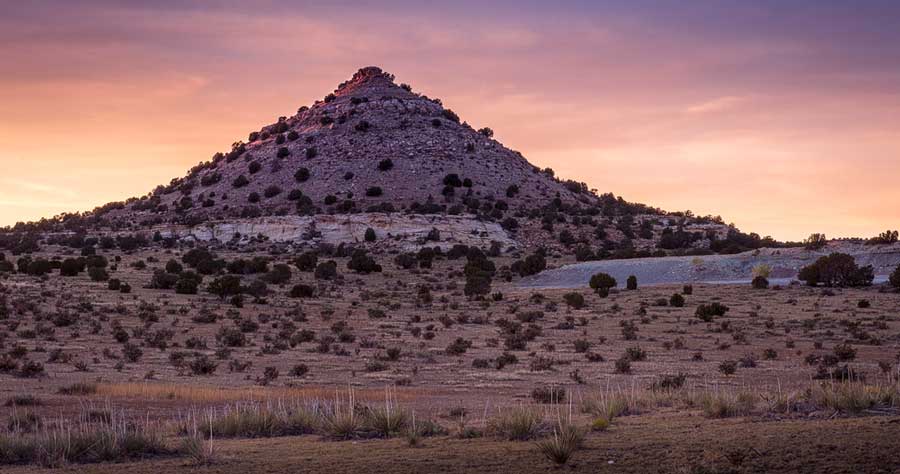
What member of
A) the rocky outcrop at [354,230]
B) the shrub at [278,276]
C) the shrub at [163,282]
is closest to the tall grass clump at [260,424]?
the shrub at [163,282]

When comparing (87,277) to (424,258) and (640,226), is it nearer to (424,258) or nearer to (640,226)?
(424,258)

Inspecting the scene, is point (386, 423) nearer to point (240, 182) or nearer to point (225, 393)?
point (225, 393)

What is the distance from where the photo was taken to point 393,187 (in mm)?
107125

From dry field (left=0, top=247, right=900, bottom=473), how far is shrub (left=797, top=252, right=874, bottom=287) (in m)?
1.98

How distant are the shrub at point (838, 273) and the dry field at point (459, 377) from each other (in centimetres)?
198

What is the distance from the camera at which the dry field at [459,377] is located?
14.3m

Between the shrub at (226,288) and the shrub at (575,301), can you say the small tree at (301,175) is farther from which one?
the shrub at (575,301)

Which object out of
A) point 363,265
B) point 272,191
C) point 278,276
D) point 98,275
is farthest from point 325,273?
point 272,191

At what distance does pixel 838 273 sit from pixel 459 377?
132ft

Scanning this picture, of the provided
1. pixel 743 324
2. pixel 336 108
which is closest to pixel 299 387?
pixel 743 324

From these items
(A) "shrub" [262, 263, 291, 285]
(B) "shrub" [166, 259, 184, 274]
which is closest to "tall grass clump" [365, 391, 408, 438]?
(A) "shrub" [262, 263, 291, 285]

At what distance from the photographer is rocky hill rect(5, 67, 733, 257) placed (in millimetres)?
98375

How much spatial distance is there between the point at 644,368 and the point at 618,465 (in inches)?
623

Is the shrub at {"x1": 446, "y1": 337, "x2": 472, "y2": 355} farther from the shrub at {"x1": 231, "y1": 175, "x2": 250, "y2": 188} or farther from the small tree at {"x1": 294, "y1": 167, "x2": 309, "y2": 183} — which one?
the shrub at {"x1": 231, "y1": 175, "x2": 250, "y2": 188}
